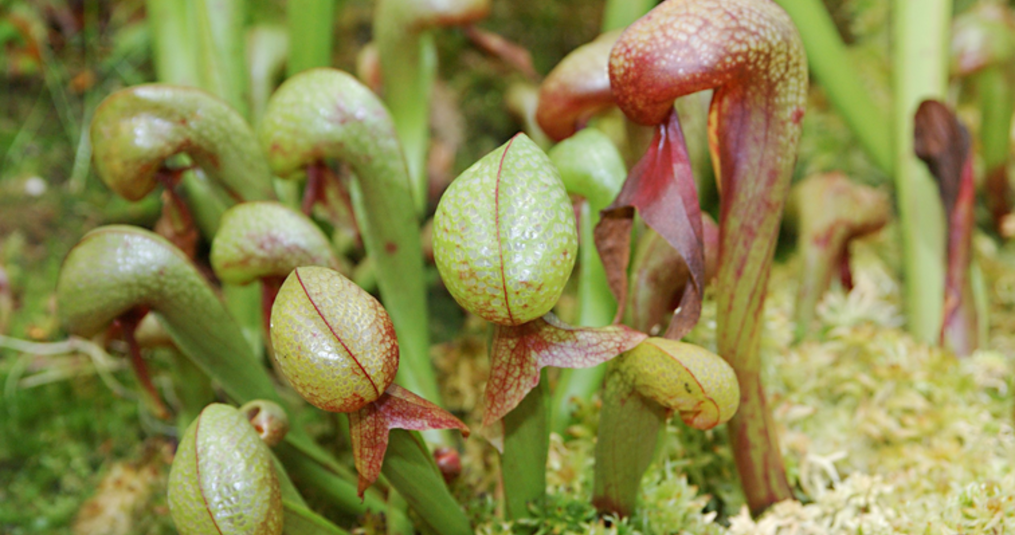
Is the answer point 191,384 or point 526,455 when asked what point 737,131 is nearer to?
point 526,455

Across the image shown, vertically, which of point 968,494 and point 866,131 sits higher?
point 866,131

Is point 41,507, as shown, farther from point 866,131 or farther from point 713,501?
point 866,131

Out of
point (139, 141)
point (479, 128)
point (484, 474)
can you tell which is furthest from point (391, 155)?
point (479, 128)

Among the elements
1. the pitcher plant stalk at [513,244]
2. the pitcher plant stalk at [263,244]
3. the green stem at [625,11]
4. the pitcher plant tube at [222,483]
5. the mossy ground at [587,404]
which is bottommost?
the mossy ground at [587,404]

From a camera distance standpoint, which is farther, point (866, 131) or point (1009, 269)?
point (1009, 269)

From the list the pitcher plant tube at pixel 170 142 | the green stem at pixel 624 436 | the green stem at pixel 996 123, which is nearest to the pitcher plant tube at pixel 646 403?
the green stem at pixel 624 436

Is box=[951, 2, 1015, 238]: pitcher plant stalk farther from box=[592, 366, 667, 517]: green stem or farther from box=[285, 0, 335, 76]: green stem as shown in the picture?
box=[285, 0, 335, 76]: green stem

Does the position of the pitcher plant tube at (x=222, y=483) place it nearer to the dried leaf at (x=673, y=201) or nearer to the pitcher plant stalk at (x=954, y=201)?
the dried leaf at (x=673, y=201)
